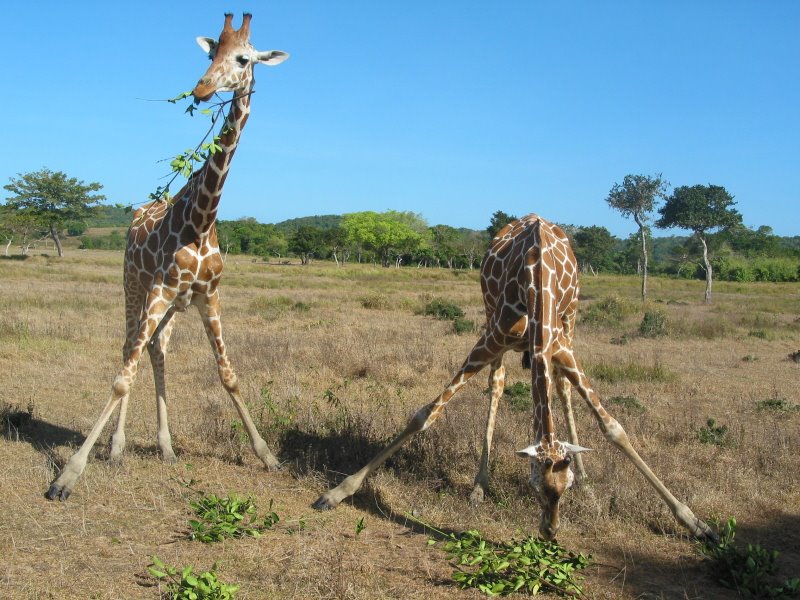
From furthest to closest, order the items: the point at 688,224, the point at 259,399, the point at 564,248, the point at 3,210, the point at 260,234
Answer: the point at 260,234 < the point at 3,210 < the point at 688,224 < the point at 259,399 < the point at 564,248

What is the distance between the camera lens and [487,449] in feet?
21.2

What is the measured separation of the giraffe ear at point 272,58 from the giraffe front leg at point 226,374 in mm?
2132

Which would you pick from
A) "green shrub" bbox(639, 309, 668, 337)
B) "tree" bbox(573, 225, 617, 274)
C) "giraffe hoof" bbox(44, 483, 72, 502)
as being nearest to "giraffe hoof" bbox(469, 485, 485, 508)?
"giraffe hoof" bbox(44, 483, 72, 502)

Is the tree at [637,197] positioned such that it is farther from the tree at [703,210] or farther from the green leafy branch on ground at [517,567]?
the green leafy branch on ground at [517,567]

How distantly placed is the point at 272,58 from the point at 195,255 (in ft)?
6.09

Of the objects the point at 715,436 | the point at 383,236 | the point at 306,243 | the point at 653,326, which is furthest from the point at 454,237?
the point at 715,436

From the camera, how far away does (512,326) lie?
5.50 metres

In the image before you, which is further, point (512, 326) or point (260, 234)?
point (260, 234)

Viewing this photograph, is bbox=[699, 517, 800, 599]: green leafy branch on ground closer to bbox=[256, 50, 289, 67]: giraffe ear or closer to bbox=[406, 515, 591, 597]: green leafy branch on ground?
bbox=[406, 515, 591, 597]: green leafy branch on ground

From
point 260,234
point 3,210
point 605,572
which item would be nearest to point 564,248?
point 605,572

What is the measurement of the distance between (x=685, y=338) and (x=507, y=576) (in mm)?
13582

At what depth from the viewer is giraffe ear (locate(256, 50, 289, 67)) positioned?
6.05 metres

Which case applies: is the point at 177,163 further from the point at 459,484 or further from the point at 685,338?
the point at 685,338

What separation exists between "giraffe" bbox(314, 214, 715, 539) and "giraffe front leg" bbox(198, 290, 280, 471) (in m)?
1.09
